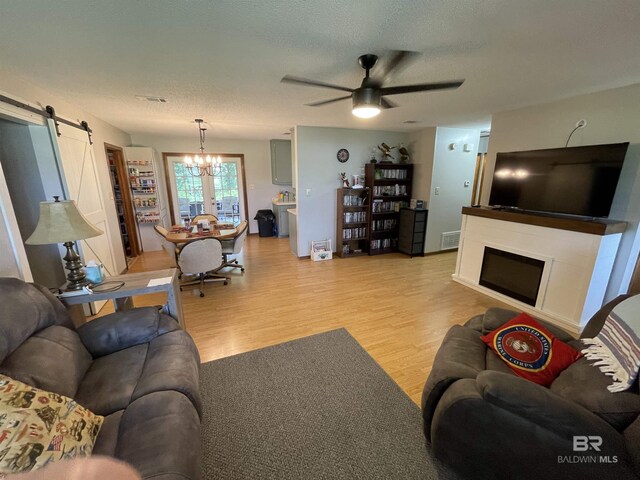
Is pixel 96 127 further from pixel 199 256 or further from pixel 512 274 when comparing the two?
pixel 512 274

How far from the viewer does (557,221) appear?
2561mm

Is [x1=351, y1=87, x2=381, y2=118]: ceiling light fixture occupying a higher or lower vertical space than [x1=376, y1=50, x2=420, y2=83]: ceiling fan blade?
lower

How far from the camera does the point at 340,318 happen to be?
2795mm

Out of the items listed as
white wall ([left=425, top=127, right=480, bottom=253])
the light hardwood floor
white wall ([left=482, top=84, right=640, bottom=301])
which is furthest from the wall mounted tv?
Result: white wall ([left=425, top=127, right=480, bottom=253])

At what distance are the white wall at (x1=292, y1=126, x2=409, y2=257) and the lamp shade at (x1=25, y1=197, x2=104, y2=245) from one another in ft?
10.2

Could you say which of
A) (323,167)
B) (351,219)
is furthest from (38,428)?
(351,219)

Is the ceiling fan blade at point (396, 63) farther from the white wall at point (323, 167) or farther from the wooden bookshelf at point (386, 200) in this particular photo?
the wooden bookshelf at point (386, 200)

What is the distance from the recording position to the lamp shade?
5.44 ft

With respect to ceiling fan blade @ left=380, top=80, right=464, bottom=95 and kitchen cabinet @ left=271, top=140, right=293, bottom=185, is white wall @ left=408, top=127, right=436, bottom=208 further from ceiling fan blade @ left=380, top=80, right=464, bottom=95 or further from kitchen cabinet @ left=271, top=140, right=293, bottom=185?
ceiling fan blade @ left=380, top=80, right=464, bottom=95

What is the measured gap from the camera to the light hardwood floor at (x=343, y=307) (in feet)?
7.64

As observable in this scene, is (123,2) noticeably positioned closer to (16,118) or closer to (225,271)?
(16,118)

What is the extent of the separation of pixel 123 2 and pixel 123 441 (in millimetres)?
1920

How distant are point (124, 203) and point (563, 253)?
6.39 metres

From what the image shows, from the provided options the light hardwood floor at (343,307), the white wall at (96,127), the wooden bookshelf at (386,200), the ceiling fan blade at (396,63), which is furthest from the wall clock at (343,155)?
the white wall at (96,127)
